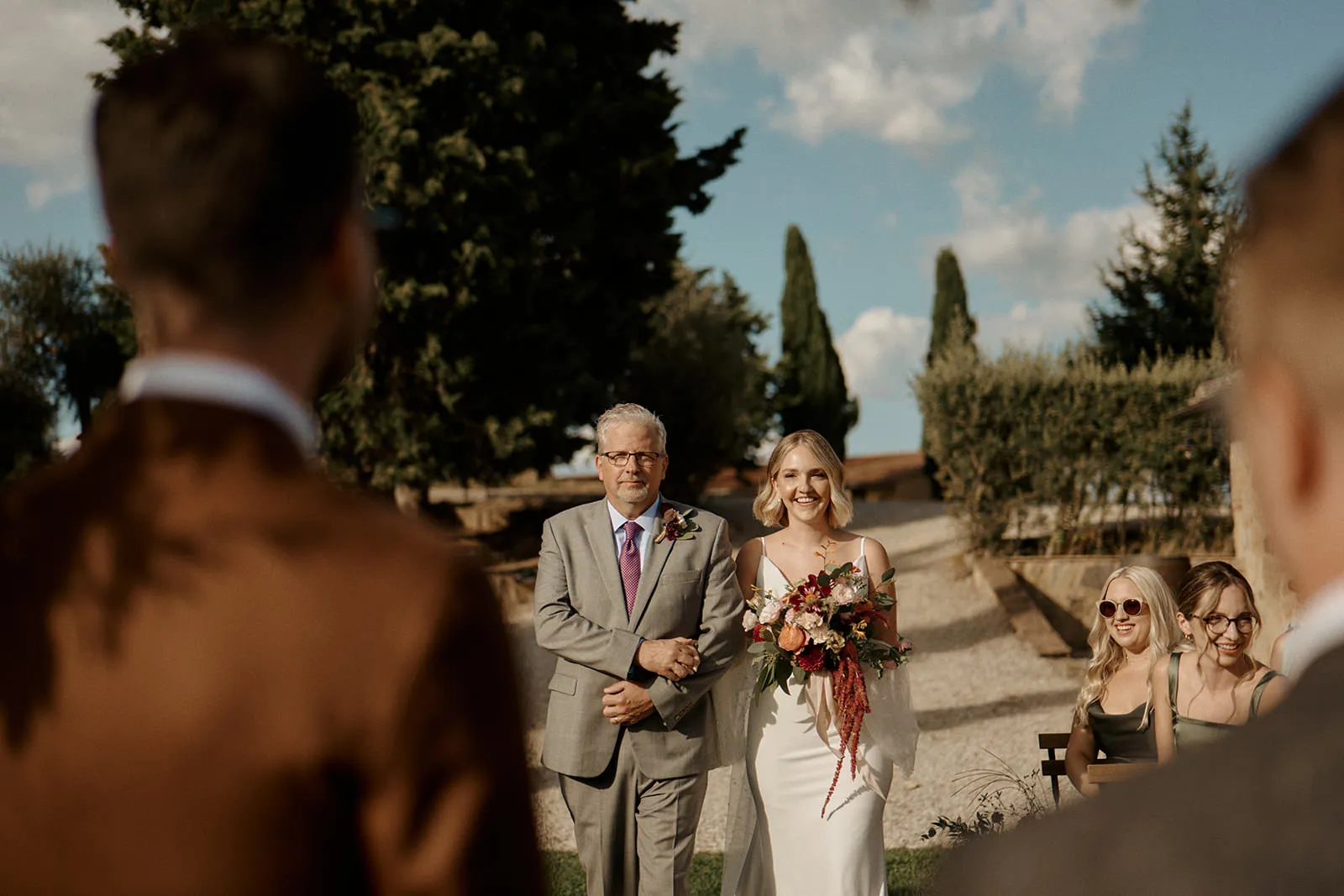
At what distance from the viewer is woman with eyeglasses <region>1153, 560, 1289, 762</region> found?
512 cm

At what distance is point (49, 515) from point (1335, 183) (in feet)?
3.45

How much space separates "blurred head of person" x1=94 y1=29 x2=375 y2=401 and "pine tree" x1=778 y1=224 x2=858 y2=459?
3627cm

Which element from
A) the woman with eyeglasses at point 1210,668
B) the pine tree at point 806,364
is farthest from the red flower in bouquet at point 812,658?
the pine tree at point 806,364

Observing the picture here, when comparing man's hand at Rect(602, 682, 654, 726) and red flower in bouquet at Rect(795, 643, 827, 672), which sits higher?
red flower in bouquet at Rect(795, 643, 827, 672)

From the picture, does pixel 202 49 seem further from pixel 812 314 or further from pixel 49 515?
pixel 812 314

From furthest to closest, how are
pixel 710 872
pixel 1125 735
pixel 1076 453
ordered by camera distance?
pixel 1076 453 < pixel 710 872 < pixel 1125 735

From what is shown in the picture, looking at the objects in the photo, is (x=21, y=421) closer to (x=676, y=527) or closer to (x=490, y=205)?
(x=490, y=205)

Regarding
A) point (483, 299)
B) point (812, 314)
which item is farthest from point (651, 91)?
point (812, 314)

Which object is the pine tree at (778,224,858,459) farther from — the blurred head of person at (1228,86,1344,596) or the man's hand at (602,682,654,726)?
the blurred head of person at (1228,86,1344,596)

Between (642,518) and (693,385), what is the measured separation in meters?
21.1

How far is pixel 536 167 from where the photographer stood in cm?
1930

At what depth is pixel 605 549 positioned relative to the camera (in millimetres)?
5570

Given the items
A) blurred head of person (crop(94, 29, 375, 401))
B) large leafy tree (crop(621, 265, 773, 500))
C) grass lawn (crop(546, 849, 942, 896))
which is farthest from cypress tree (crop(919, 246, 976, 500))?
blurred head of person (crop(94, 29, 375, 401))

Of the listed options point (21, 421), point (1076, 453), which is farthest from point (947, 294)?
point (21, 421)
